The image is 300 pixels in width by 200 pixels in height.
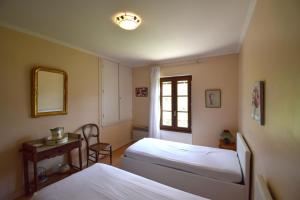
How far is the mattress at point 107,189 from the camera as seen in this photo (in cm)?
123

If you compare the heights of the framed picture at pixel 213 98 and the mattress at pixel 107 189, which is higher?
the framed picture at pixel 213 98

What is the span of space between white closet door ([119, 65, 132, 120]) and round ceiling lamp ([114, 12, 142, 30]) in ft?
7.40

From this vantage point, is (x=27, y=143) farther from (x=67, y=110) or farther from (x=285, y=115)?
(x=285, y=115)

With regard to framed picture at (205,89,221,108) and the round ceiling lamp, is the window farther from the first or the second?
the round ceiling lamp

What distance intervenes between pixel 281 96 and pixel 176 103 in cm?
295

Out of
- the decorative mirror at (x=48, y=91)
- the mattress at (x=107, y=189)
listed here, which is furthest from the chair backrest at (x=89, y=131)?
the mattress at (x=107, y=189)

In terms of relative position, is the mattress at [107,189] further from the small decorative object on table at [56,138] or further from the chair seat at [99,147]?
the chair seat at [99,147]

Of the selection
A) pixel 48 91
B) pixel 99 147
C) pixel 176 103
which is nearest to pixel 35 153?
pixel 48 91

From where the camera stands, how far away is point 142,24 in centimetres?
189

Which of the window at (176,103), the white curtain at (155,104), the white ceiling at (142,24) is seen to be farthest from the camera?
the white curtain at (155,104)

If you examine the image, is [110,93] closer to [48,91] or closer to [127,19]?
[48,91]

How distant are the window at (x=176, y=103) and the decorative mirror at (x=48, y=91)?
2.46 m

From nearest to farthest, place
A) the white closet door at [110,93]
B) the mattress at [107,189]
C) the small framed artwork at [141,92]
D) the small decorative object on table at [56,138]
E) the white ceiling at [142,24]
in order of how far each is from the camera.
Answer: the mattress at [107,189] → the white ceiling at [142,24] → the small decorative object on table at [56,138] → the white closet door at [110,93] → the small framed artwork at [141,92]

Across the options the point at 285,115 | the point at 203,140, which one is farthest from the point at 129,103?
the point at 285,115
